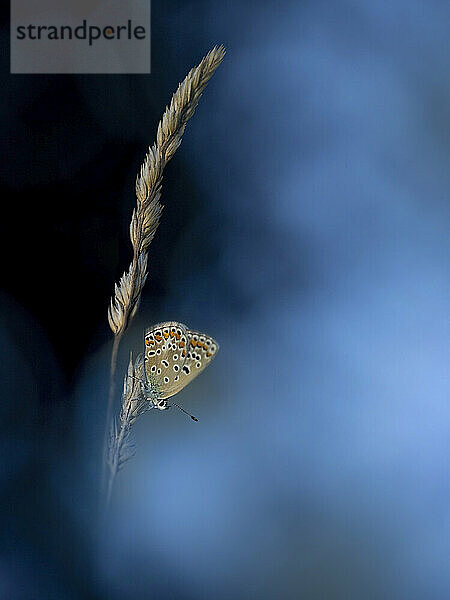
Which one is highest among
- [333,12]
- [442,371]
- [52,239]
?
[333,12]

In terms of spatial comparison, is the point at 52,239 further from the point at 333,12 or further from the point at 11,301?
the point at 333,12

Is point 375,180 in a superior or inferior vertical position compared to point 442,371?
superior

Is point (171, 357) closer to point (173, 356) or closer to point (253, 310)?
point (173, 356)

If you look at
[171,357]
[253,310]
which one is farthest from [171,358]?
[253,310]

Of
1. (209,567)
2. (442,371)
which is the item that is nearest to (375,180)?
(442,371)
